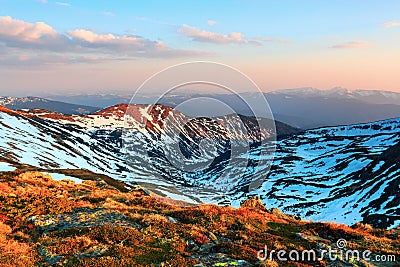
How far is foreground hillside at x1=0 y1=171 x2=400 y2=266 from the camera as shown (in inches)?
541

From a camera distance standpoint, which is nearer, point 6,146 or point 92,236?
point 92,236

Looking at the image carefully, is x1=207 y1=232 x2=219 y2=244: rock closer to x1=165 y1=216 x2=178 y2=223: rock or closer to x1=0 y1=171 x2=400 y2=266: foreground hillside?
x1=0 y1=171 x2=400 y2=266: foreground hillside

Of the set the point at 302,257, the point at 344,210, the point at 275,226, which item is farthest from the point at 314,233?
the point at 344,210

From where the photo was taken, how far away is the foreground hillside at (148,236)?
13.7 metres

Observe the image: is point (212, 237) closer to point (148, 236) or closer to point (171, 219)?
point (148, 236)

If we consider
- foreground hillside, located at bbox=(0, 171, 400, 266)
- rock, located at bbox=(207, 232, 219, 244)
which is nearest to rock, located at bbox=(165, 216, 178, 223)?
foreground hillside, located at bbox=(0, 171, 400, 266)

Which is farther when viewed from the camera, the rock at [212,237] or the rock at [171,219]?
the rock at [171,219]

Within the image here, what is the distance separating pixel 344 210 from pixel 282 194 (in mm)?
43247

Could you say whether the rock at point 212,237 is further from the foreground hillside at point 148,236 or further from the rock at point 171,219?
the rock at point 171,219

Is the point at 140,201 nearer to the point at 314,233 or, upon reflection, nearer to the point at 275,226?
the point at 275,226

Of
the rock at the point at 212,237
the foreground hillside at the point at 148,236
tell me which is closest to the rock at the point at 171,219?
the foreground hillside at the point at 148,236

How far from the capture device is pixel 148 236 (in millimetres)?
16734

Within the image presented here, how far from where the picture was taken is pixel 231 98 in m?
28.2

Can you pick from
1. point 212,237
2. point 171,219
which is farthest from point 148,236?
point 171,219
